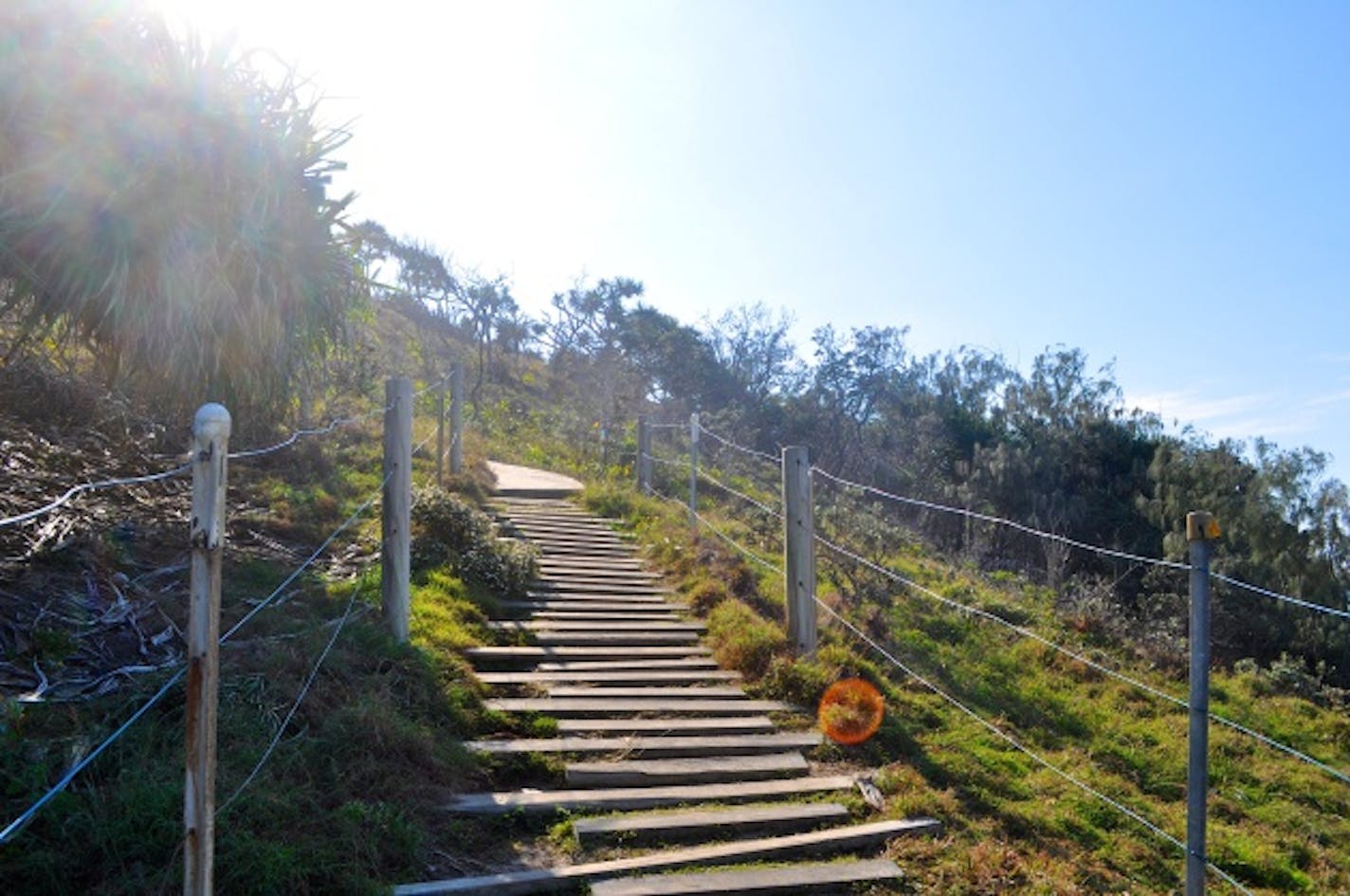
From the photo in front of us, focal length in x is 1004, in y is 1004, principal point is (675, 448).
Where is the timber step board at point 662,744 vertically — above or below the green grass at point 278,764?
below

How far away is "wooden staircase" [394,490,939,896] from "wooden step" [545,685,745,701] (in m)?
0.01

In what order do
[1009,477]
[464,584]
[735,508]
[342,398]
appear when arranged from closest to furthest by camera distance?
[464,584], [735,508], [342,398], [1009,477]

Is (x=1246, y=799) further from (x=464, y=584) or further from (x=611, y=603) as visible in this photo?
(x=464, y=584)

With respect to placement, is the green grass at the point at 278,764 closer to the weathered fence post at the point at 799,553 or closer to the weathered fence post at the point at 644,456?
the weathered fence post at the point at 799,553

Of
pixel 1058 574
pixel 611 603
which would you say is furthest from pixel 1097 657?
pixel 611 603

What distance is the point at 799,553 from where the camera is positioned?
6508 mm

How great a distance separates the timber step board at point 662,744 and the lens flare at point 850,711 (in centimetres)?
17

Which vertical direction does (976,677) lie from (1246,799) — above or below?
above

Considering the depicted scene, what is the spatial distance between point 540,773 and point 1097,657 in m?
5.58

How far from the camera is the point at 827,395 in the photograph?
2559 centimetres

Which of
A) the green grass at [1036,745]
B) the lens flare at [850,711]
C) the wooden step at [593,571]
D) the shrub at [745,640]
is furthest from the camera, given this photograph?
the wooden step at [593,571]

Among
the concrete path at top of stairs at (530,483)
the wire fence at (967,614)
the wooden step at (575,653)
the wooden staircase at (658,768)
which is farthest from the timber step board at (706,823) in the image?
the concrete path at top of stairs at (530,483)

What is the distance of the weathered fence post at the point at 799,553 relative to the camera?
6441 millimetres

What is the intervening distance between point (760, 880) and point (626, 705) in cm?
185
